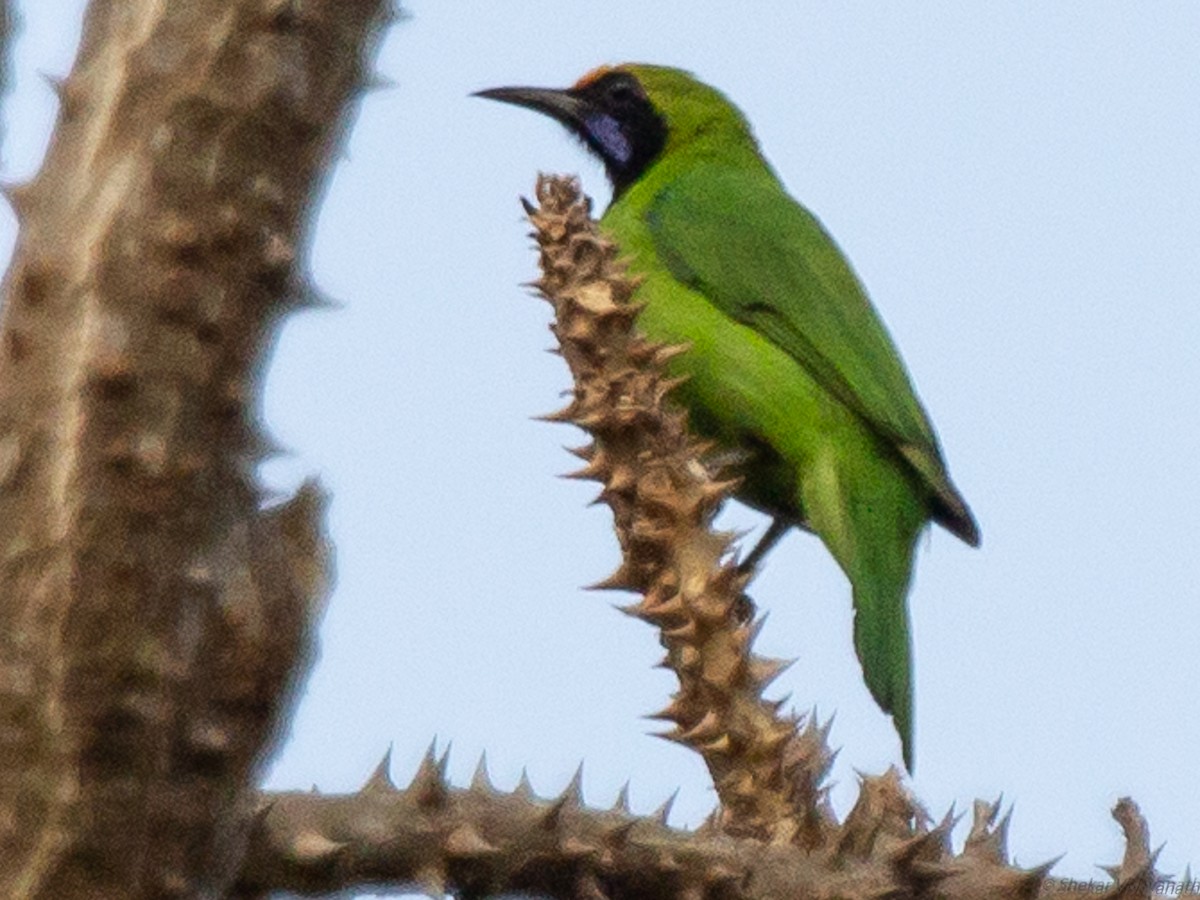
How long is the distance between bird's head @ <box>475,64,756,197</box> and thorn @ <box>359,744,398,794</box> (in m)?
5.26

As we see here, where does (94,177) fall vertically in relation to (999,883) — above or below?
above

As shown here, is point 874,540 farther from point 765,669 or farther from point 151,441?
point 151,441

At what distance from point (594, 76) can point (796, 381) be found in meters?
1.84

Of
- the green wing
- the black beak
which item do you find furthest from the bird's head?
the green wing

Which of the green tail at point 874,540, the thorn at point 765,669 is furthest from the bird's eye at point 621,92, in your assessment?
the thorn at point 765,669

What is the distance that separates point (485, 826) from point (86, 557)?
72cm

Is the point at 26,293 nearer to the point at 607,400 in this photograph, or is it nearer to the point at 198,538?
the point at 198,538

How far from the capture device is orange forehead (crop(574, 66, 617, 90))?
732cm

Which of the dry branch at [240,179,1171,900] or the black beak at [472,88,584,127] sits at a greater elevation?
the black beak at [472,88,584,127]

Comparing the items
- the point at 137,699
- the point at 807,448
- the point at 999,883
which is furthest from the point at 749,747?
the point at 807,448

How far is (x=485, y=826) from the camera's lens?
1.97m

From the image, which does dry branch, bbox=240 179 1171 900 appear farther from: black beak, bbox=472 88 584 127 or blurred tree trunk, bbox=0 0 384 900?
black beak, bbox=472 88 584 127

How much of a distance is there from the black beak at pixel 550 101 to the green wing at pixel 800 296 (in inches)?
23.9

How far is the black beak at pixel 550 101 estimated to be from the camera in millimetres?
7039
